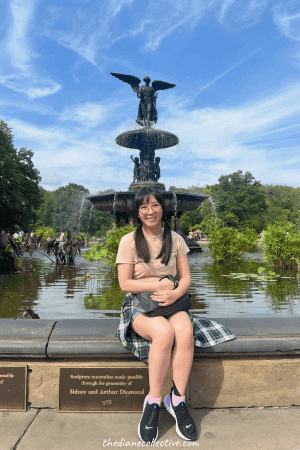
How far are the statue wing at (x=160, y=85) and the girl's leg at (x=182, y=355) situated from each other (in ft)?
52.9

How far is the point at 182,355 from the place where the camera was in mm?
2256

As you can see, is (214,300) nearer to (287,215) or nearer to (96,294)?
(96,294)

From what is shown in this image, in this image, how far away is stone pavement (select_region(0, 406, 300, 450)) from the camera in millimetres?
2059

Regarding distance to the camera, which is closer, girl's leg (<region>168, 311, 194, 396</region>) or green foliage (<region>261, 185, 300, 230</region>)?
girl's leg (<region>168, 311, 194, 396</region>)

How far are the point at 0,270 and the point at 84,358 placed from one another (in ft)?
21.7

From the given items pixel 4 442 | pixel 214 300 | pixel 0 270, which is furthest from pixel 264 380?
pixel 0 270

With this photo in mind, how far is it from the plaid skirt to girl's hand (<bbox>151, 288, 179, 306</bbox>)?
246mm

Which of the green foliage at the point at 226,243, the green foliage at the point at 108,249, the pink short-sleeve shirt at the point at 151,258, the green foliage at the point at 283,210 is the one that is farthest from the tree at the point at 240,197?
the pink short-sleeve shirt at the point at 151,258

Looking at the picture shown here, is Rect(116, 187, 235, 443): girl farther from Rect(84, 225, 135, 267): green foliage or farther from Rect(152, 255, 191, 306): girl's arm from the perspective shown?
Rect(84, 225, 135, 267): green foliage

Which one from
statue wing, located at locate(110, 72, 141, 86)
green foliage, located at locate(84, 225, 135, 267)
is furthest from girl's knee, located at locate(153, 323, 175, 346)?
statue wing, located at locate(110, 72, 141, 86)

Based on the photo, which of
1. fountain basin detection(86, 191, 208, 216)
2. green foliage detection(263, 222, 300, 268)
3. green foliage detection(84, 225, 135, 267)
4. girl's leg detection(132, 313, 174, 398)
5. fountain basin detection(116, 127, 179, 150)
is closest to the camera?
girl's leg detection(132, 313, 174, 398)

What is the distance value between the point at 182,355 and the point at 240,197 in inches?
2006

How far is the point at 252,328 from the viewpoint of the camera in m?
A: 2.52

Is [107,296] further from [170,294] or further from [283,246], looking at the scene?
[283,246]
